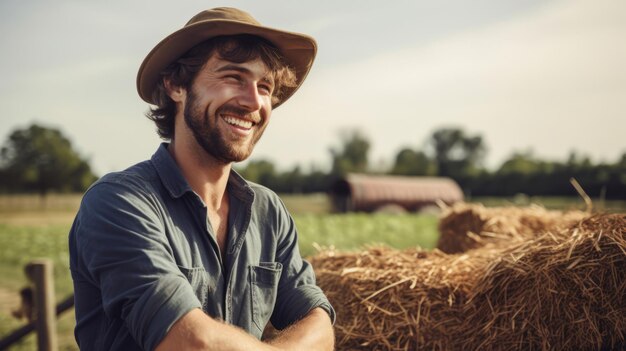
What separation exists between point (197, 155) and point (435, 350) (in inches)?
66.1

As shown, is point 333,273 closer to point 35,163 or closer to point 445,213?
point 445,213

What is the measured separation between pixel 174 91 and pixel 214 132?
0.45 m

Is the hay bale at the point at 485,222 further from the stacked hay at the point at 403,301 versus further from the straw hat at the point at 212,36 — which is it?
the straw hat at the point at 212,36

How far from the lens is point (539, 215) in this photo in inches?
197

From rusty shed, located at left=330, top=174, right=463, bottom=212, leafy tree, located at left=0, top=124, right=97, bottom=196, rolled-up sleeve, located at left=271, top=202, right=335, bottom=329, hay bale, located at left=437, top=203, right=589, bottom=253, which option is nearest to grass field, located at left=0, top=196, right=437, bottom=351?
hay bale, located at left=437, top=203, right=589, bottom=253

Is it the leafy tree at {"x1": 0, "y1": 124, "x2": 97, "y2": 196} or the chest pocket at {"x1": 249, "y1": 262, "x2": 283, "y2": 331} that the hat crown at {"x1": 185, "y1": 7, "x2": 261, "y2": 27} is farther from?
the leafy tree at {"x1": 0, "y1": 124, "x2": 97, "y2": 196}

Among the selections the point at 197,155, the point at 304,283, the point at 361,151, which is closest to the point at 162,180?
the point at 197,155

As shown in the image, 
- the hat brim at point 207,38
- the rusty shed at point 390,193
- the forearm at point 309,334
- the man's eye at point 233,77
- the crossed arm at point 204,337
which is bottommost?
the rusty shed at point 390,193

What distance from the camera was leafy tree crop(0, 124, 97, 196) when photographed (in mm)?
69188

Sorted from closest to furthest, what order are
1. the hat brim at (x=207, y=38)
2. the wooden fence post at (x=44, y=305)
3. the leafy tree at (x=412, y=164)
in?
the hat brim at (x=207, y=38)
the wooden fence post at (x=44, y=305)
the leafy tree at (x=412, y=164)

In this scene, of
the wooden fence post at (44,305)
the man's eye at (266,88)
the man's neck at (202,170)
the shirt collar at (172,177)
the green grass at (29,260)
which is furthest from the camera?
the green grass at (29,260)

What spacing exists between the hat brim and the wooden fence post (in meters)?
2.82

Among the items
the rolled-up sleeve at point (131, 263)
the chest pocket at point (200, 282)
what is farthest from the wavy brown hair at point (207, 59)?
the chest pocket at point (200, 282)

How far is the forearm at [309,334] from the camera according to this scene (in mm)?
2141
